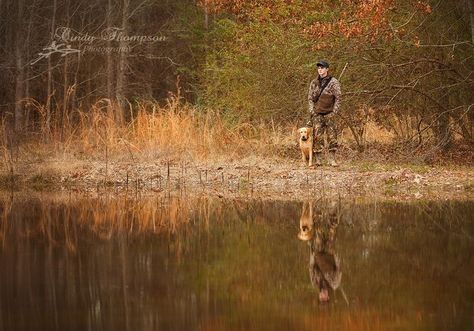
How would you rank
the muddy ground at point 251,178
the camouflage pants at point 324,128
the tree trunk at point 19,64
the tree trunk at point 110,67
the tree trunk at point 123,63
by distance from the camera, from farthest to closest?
1. the tree trunk at point 110,67
2. the tree trunk at point 123,63
3. the tree trunk at point 19,64
4. the camouflage pants at point 324,128
5. the muddy ground at point 251,178

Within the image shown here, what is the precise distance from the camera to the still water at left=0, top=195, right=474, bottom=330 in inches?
300

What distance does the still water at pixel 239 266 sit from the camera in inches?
300

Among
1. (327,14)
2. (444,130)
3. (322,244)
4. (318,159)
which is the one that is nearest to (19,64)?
(327,14)

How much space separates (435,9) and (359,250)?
10.6 meters

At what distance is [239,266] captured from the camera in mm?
9922

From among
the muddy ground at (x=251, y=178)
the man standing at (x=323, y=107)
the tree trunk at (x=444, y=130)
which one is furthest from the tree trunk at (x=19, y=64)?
the tree trunk at (x=444, y=130)

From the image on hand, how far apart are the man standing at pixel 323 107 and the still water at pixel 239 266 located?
12.8ft

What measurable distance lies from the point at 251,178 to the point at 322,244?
7.38 metres

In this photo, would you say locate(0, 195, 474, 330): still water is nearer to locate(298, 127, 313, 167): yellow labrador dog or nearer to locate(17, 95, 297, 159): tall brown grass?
locate(298, 127, 313, 167): yellow labrador dog

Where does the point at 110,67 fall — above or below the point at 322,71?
above

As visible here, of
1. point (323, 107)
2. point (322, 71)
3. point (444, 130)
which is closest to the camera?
point (322, 71)

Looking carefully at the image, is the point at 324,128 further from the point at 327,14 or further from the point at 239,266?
the point at 239,266

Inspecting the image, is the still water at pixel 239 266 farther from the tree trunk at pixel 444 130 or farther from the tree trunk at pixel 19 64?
the tree trunk at pixel 19 64

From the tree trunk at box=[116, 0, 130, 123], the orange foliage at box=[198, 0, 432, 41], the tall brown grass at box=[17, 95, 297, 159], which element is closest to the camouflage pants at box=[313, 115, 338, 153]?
the orange foliage at box=[198, 0, 432, 41]
